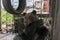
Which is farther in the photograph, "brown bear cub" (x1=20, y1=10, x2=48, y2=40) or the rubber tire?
the rubber tire

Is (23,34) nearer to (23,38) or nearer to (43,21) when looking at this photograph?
(23,38)

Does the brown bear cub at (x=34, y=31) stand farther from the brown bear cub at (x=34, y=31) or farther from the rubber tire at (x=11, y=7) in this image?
the rubber tire at (x=11, y=7)

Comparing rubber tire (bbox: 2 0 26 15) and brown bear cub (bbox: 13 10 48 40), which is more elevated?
rubber tire (bbox: 2 0 26 15)

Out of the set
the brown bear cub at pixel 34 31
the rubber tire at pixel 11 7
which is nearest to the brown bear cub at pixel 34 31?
the brown bear cub at pixel 34 31

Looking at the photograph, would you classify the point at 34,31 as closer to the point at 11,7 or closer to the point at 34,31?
the point at 34,31

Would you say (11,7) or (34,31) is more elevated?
(11,7)

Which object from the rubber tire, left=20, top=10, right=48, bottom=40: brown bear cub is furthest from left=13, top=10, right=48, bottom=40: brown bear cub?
the rubber tire

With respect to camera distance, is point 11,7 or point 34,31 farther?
point 11,7

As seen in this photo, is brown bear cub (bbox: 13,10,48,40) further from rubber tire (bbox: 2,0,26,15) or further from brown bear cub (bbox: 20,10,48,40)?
rubber tire (bbox: 2,0,26,15)

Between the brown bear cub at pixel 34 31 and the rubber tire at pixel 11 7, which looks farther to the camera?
the rubber tire at pixel 11 7

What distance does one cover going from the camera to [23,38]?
86 cm

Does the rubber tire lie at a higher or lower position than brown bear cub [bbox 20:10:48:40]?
higher

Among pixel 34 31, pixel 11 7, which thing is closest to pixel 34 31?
pixel 34 31

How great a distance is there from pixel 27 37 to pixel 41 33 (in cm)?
9
